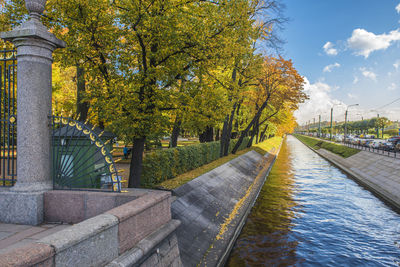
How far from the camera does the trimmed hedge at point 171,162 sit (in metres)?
11.2

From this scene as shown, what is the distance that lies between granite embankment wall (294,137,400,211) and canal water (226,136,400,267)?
2.35 feet

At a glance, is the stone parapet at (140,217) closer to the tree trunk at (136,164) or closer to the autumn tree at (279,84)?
the tree trunk at (136,164)

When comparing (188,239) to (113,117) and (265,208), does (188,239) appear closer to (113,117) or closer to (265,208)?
(113,117)

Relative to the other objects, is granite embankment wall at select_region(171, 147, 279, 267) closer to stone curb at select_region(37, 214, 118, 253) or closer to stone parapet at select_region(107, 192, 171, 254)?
stone parapet at select_region(107, 192, 171, 254)

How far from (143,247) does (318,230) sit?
953 centimetres

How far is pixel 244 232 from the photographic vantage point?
11031mm

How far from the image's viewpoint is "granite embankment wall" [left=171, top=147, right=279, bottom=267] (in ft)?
25.5

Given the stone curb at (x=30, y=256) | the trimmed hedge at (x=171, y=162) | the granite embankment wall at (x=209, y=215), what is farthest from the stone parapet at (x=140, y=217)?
the trimmed hedge at (x=171, y=162)

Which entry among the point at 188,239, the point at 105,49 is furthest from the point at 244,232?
the point at 105,49

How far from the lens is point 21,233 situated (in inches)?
195

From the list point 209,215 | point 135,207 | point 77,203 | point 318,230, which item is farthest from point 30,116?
point 318,230

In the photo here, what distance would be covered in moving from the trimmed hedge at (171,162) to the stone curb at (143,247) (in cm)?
554

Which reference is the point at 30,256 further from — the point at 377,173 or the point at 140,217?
the point at 377,173

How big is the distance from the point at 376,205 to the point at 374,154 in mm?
14697
